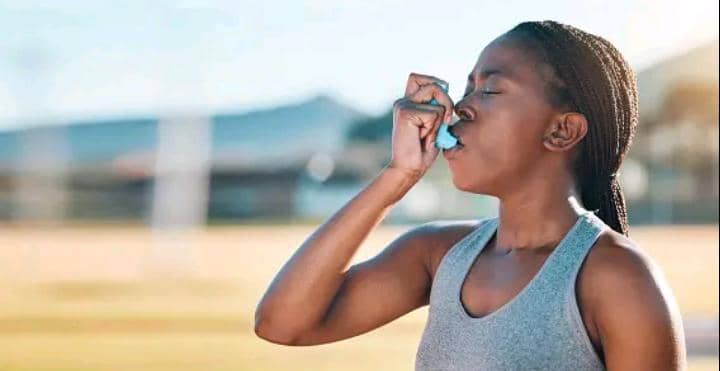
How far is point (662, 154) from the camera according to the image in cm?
2945

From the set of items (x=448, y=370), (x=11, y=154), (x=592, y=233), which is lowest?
(x=11, y=154)

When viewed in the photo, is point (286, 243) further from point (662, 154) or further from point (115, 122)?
point (115, 122)

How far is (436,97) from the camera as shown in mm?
1376

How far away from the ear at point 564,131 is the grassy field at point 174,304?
0.87ft

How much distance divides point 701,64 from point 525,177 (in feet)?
80.7

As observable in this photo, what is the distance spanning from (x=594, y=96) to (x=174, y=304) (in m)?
9.87

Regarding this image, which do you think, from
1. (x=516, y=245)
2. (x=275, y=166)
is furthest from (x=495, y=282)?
(x=275, y=166)

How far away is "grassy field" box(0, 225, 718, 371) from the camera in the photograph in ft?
20.9

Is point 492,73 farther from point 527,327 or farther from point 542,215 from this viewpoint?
point 527,327

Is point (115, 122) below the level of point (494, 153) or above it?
below

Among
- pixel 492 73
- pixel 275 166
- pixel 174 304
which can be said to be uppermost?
pixel 492 73

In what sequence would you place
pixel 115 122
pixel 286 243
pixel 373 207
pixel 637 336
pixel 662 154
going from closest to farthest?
pixel 637 336 < pixel 373 207 < pixel 286 243 < pixel 662 154 < pixel 115 122

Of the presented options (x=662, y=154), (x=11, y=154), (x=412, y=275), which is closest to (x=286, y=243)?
(x=662, y=154)

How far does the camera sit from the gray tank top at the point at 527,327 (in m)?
1.22
